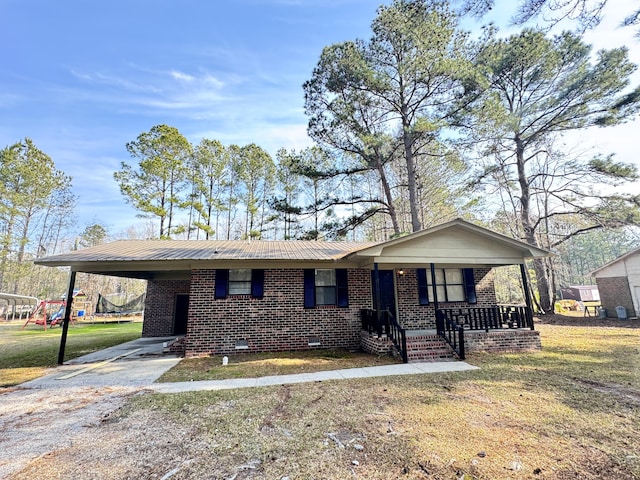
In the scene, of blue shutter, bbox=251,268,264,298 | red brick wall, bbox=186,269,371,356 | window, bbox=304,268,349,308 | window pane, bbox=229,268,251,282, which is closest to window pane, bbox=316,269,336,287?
window, bbox=304,268,349,308

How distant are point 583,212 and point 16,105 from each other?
27418 mm

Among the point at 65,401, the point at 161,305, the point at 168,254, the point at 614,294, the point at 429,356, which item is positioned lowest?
the point at 65,401

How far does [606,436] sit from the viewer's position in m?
3.38

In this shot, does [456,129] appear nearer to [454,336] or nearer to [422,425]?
[454,336]

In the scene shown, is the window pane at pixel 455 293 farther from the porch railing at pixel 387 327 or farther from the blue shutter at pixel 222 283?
the blue shutter at pixel 222 283

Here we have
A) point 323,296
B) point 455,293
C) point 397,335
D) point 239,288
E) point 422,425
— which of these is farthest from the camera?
point 455,293

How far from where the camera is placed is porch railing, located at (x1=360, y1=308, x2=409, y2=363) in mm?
7345

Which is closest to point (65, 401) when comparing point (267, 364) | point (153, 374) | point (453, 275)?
point (153, 374)

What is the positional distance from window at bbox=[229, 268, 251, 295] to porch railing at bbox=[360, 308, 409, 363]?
3.78 metres

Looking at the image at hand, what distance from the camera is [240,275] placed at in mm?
9062

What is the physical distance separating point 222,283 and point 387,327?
5.03 m

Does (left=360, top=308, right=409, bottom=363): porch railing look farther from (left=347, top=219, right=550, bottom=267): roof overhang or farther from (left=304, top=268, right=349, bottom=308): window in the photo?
(left=347, top=219, right=550, bottom=267): roof overhang

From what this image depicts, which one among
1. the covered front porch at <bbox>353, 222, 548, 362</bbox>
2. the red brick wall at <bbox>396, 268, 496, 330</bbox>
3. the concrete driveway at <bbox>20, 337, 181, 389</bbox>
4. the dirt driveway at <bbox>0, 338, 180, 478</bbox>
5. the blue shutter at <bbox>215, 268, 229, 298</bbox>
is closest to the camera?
the dirt driveway at <bbox>0, 338, 180, 478</bbox>

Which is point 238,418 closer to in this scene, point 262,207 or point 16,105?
point 16,105
